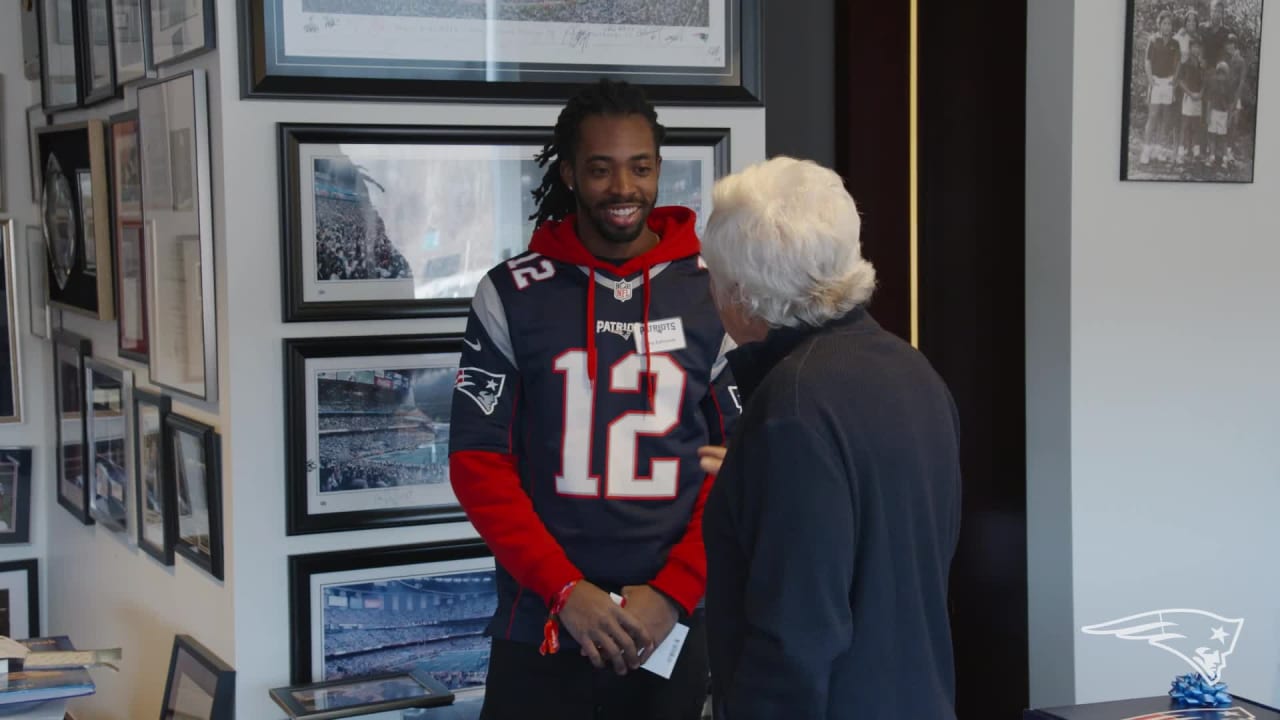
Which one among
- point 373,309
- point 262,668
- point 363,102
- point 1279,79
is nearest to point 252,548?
point 262,668

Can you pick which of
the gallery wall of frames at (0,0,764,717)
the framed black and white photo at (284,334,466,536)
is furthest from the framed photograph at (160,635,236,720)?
the framed black and white photo at (284,334,466,536)

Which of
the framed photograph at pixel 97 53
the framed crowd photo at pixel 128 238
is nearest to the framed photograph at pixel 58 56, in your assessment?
the framed photograph at pixel 97 53

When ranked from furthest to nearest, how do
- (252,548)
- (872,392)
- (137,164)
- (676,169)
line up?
1. (137,164)
2. (676,169)
3. (252,548)
4. (872,392)

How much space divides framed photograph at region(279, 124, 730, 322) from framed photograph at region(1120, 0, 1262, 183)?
0.96 m

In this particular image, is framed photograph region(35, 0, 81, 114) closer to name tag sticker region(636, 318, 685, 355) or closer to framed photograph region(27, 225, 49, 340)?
framed photograph region(27, 225, 49, 340)

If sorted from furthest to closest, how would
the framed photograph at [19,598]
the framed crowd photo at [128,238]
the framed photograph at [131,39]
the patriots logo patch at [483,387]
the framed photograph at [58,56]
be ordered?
the framed photograph at [19,598] → the framed photograph at [58,56] → the framed crowd photo at [128,238] → the framed photograph at [131,39] → the patriots logo patch at [483,387]

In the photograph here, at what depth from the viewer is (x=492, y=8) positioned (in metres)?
2.84

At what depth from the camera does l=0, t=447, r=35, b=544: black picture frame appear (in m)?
4.35

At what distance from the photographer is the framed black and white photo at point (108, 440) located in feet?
11.6

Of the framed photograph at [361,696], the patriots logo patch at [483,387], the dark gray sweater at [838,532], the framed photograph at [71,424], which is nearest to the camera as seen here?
the dark gray sweater at [838,532]

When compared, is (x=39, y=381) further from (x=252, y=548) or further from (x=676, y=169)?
(x=676, y=169)

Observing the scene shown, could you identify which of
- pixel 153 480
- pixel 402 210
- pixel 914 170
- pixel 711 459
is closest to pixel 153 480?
pixel 153 480

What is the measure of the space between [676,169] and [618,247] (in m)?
0.73

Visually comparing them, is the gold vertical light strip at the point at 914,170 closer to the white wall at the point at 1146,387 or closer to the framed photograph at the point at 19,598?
the white wall at the point at 1146,387
